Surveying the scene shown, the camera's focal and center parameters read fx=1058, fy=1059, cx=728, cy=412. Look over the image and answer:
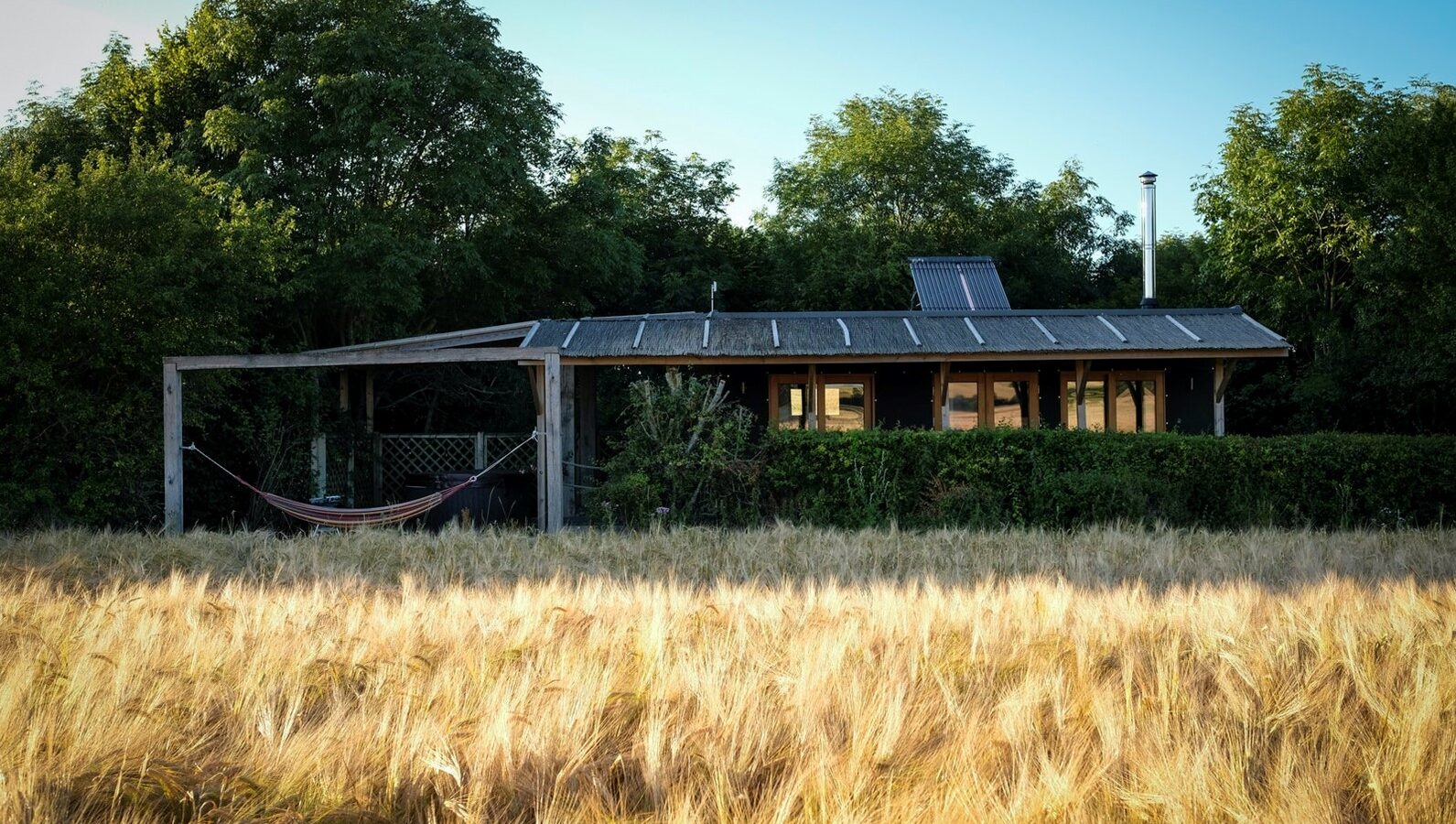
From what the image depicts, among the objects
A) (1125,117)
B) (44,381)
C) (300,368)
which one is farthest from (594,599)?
(1125,117)

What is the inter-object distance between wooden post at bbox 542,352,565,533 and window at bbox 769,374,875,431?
6.47m

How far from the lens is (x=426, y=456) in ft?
53.2

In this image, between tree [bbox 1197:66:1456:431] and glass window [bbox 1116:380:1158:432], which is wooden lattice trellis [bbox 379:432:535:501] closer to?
glass window [bbox 1116:380:1158:432]

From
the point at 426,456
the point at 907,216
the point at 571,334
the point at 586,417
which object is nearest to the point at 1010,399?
the point at 586,417

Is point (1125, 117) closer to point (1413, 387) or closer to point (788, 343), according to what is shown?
point (1413, 387)

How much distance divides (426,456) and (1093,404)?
11.6 m

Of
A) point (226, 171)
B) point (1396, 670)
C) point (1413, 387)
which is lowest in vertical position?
point (1396, 670)

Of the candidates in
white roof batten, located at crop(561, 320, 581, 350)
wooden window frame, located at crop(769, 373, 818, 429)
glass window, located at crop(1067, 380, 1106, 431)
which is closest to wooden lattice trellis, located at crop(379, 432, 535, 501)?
white roof batten, located at crop(561, 320, 581, 350)

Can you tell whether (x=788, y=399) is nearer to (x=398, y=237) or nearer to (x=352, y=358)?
(x=352, y=358)

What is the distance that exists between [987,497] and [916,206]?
82.1 ft

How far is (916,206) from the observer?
3503cm

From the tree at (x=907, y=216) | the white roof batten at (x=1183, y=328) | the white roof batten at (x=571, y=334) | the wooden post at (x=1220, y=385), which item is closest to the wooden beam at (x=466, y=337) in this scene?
the white roof batten at (x=571, y=334)

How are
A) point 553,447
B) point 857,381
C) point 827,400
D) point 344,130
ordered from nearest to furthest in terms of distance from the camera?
point 553,447, point 857,381, point 827,400, point 344,130

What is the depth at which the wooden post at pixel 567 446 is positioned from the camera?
1358cm
